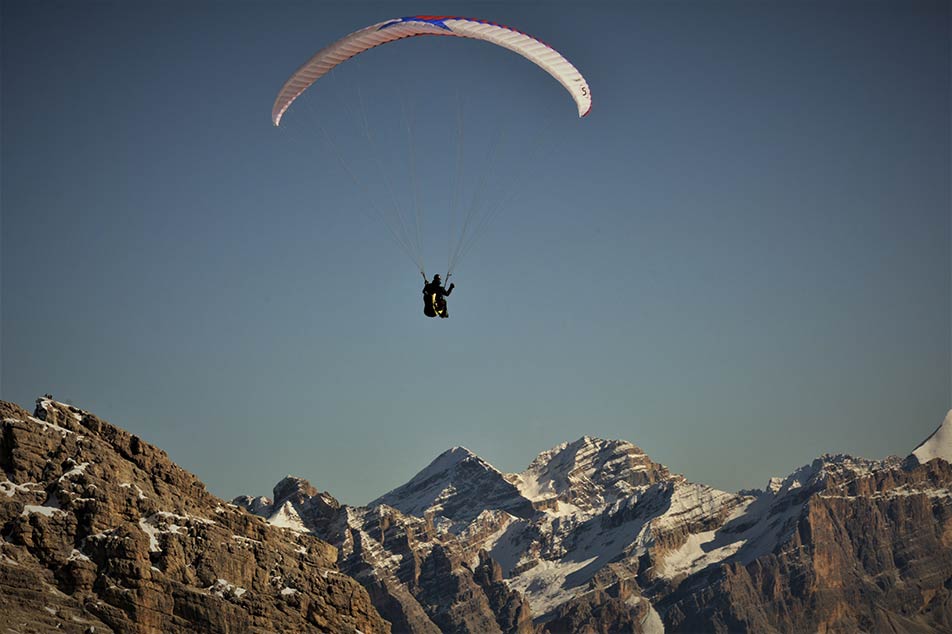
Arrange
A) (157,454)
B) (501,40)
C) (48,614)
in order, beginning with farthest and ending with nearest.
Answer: (157,454) → (48,614) → (501,40)

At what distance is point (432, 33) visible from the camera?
92.9 m

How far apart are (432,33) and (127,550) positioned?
5929 centimetres

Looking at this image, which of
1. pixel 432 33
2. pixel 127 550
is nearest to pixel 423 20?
pixel 432 33

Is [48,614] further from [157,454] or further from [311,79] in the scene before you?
[311,79]

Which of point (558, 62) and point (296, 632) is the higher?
point (558, 62)

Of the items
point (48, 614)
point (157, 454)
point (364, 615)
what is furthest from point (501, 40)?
point (364, 615)

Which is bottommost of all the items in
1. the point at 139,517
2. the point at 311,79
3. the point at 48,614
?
the point at 48,614

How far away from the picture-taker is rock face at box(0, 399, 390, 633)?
11956 cm

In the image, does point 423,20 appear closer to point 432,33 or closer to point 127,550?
point 432,33

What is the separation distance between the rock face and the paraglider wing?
4576 cm

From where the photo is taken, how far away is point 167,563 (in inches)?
5138

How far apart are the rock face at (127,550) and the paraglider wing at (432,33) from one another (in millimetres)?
45757

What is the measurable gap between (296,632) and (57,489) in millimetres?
29428

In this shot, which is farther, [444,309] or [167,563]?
[167,563]
